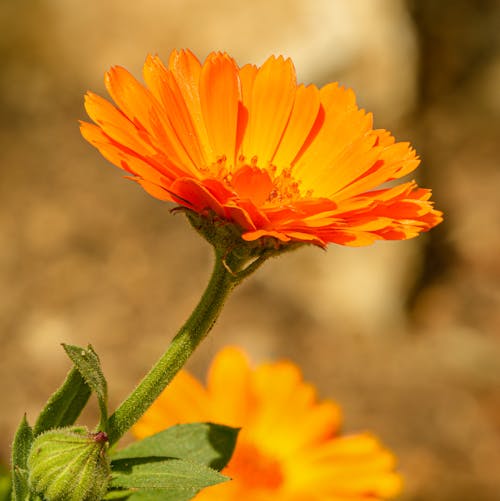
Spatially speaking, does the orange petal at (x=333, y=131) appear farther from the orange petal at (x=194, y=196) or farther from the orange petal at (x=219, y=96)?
the orange petal at (x=194, y=196)

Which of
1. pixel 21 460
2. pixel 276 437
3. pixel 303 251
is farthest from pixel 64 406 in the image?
pixel 303 251

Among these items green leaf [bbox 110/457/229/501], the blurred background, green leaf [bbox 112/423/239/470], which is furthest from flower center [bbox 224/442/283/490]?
the blurred background

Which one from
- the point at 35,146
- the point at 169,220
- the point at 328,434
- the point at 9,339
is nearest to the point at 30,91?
the point at 35,146

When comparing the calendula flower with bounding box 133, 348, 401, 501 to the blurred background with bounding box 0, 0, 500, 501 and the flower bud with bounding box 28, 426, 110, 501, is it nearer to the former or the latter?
the flower bud with bounding box 28, 426, 110, 501

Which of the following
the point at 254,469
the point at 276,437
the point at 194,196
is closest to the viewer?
the point at 194,196

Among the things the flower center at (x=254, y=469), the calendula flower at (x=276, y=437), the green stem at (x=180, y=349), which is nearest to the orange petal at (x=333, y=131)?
the green stem at (x=180, y=349)

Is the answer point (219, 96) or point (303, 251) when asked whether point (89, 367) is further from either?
point (303, 251)
